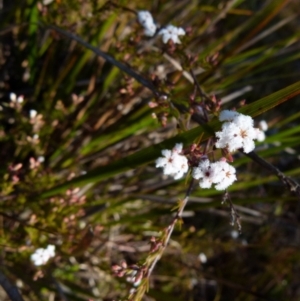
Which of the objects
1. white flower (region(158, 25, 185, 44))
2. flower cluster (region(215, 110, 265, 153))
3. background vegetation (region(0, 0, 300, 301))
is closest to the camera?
flower cluster (region(215, 110, 265, 153))

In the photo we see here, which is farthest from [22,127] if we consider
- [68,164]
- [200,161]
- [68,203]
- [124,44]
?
[200,161]

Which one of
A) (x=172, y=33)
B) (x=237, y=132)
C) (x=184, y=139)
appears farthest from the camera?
(x=172, y=33)

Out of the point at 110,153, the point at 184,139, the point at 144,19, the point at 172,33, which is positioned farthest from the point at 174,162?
the point at 110,153

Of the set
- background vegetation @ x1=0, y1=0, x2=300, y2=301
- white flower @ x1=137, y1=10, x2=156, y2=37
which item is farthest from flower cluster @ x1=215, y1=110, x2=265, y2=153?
white flower @ x1=137, y1=10, x2=156, y2=37

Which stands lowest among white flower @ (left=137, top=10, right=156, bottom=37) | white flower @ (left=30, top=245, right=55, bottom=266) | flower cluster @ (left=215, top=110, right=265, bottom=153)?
white flower @ (left=30, top=245, right=55, bottom=266)

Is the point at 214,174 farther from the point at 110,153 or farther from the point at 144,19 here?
the point at 110,153

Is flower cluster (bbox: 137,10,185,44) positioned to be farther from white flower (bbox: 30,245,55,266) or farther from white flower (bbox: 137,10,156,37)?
white flower (bbox: 30,245,55,266)

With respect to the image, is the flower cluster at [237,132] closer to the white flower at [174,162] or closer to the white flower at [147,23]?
the white flower at [174,162]
